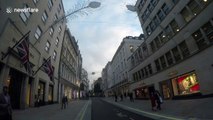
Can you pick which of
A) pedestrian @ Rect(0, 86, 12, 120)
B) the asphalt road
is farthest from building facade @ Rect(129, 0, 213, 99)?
pedestrian @ Rect(0, 86, 12, 120)

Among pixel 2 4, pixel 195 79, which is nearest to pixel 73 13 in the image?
pixel 2 4

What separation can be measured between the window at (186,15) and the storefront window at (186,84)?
22.5 feet

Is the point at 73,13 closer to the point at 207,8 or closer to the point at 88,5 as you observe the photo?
the point at 88,5

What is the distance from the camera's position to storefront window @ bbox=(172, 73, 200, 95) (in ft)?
62.2

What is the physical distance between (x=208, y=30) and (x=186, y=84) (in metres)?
7.58

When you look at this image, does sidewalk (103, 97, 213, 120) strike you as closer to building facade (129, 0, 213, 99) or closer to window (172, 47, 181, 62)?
building facade (129, 0, 213, 99)

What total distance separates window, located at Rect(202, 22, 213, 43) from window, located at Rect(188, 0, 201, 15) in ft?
6.59

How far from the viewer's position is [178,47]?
71.7 ft

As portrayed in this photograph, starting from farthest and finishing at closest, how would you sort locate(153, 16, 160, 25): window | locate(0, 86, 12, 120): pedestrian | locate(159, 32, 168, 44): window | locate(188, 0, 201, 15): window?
locate(153, 16, 160, 25): window
locate(159, 32, 168, 44): window
locate(188, 0, 201, 15): window
locate(0, 86, 12, 120): pedestrian

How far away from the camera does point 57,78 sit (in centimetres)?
3512

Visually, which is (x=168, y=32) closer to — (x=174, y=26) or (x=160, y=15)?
(x=174, y=26)

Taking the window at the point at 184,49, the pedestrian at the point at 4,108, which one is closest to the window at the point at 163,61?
the window at the point at 184,49

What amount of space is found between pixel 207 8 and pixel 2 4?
19.0 meters

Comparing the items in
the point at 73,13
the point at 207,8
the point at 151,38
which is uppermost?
the point at 151,38
